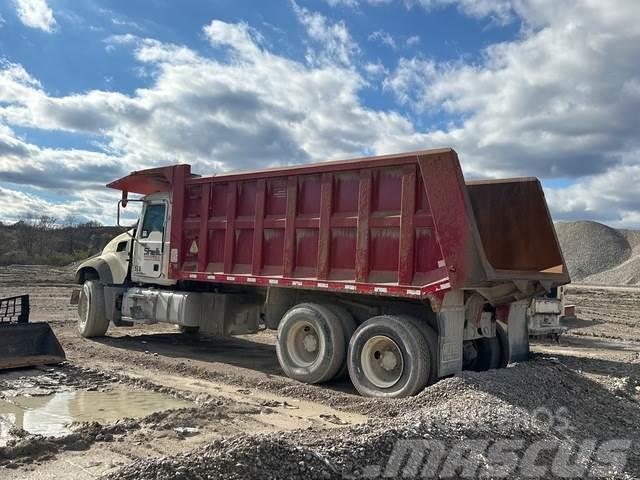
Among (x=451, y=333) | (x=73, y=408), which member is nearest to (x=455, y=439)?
(x=451, y=333)

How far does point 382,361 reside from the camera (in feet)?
23.1

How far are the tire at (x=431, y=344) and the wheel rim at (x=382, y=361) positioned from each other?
1.15 ft

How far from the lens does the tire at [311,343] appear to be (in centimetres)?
740

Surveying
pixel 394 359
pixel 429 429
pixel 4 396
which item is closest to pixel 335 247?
pixel 394 359

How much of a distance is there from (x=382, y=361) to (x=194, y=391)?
2.30 meters

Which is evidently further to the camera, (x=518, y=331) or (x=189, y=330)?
(x=189, y=330)

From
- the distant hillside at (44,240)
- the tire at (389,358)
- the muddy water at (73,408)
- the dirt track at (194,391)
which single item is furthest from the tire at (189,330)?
the distant hillside at (44,240)

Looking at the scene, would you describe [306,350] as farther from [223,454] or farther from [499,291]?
[223,454]

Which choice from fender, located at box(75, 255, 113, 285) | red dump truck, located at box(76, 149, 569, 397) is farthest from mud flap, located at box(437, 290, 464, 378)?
fender, located at box(75, 255, 113, 285)

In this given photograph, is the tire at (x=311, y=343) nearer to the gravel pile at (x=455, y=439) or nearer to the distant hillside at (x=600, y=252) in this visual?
the gravel pile at (x=455, y=439)

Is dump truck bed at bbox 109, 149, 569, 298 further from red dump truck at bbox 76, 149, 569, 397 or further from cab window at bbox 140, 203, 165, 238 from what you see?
cab window at bbox 140, 203, 165, 238

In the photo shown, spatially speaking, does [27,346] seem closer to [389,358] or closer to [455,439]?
[389,358]

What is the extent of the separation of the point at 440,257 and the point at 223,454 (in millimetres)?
3777

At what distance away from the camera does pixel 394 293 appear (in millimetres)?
6914
